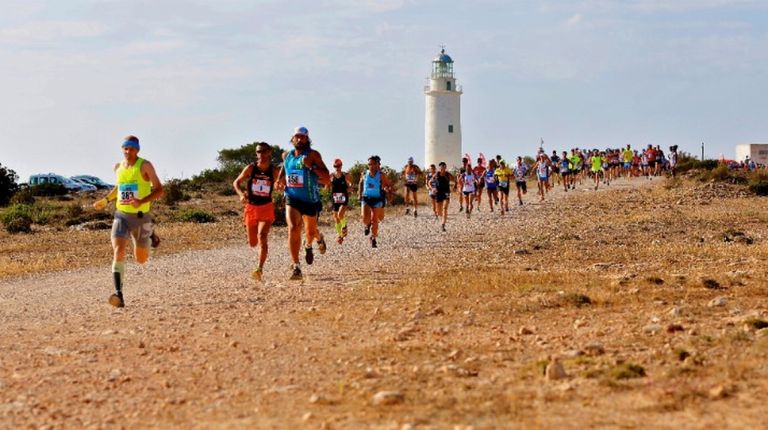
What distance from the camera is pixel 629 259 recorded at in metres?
18.0

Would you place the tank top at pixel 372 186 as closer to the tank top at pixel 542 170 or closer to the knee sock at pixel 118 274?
the knee sock at pixel 118 274

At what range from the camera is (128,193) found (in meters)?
13.4

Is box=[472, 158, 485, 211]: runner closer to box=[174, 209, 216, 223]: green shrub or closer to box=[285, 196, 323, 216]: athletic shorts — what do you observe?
box=[174, 209, 216, 223]: green shrub

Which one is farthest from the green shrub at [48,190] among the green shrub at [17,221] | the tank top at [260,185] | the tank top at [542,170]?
the tank top at [260,185]

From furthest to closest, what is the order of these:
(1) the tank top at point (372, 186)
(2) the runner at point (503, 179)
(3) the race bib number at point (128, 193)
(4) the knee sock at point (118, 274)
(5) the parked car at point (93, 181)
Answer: (5) the parked car at point (93, 181)
(2) the runner at point (503, 179)
(1) the tank top at point (372, 186)
(3) the race bib number at point (128, 193)
(4) the knee sock at point (118, 274)

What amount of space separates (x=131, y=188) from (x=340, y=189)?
9471mm

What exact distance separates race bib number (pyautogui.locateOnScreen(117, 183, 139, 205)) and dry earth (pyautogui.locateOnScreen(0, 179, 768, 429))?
1.22 m

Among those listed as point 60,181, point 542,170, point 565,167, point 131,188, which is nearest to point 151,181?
point 131,188

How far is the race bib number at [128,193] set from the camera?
13.4m

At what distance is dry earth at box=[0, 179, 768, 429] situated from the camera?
23.3ft

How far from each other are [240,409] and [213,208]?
122 feet

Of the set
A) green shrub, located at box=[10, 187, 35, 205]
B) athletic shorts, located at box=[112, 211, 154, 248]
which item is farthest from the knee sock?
green shrub, located at box=[10, 187, 35, 205]

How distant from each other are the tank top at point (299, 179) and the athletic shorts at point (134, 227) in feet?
7.26

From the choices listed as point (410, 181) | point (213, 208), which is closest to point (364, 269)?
point (410, 181)
